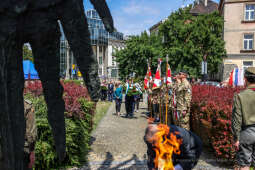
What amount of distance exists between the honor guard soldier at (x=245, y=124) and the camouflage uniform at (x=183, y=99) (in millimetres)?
2367

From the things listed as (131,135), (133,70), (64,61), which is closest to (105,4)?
(131,135)

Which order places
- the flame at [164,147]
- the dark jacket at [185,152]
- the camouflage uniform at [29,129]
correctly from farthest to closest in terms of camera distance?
the dark jacket at [185,152] < the flame at [164,147] < the camouflage uniform at [29,129]

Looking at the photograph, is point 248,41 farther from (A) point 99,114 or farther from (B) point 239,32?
(A) point 99,114

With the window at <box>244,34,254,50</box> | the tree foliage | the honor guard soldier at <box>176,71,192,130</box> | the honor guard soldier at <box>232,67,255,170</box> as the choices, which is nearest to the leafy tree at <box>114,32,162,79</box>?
the tree foliage

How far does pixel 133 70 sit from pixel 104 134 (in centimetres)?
2008

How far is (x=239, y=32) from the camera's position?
82.9 ft

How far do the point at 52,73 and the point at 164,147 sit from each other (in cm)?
151

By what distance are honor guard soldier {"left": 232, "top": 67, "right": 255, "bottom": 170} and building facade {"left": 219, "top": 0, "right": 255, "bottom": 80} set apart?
2412 cm

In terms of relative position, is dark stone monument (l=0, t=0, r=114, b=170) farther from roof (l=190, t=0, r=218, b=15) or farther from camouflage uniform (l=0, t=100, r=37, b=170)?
roof (l=190, t=0, r=218, b=15)

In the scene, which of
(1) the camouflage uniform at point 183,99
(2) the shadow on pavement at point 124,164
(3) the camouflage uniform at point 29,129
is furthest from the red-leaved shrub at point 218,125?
(3) the camouflage uniform at point 29,129

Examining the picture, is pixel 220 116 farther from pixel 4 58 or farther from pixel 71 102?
pixel 4 58

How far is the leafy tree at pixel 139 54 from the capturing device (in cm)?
2519

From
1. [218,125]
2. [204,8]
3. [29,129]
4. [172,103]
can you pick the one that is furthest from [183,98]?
[204,8]

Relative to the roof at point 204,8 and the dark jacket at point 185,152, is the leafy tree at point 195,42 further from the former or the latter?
the roof at point 204,8
